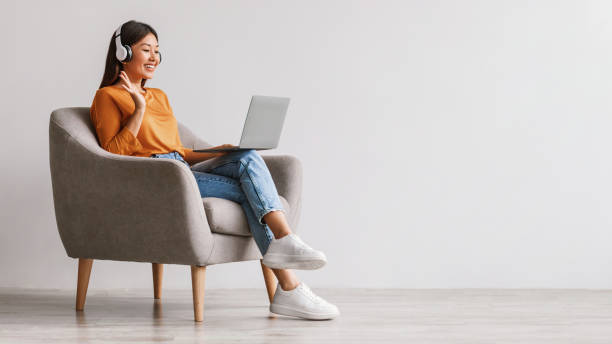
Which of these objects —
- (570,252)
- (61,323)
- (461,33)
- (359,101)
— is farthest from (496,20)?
(61,323)

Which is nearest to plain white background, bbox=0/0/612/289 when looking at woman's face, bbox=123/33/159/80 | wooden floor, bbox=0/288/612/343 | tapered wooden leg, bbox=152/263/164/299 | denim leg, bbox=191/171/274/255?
wooden floor, bbox=0/288/612/343

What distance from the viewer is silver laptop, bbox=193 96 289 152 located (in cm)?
234

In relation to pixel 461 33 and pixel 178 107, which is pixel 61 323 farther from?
pixel 461 33

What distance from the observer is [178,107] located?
3.37 m

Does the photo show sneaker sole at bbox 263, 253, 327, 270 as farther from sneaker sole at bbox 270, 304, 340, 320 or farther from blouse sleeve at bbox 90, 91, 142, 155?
blouse sleeve at bbox 90, 91, 142, 155

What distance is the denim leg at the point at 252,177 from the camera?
7.68ft

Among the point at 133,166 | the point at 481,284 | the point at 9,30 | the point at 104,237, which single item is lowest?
the point at 481,284

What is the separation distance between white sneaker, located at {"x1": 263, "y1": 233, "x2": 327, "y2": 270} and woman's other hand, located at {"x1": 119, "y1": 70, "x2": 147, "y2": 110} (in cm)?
68

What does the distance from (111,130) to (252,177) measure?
54 centimetres

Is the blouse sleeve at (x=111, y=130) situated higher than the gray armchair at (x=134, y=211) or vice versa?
the blouse sleeve at (x=111, y=130)

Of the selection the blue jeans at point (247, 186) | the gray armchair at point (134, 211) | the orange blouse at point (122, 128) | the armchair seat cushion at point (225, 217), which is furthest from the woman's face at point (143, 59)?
the armchair seat cushion at point (225, 217)

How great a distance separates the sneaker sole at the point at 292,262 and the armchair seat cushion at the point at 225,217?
18 centimetres

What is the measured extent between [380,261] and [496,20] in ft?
4.28

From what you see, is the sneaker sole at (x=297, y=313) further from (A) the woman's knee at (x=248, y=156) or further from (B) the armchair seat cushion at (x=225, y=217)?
(A) the woman's knee at (x=248, y=156)
